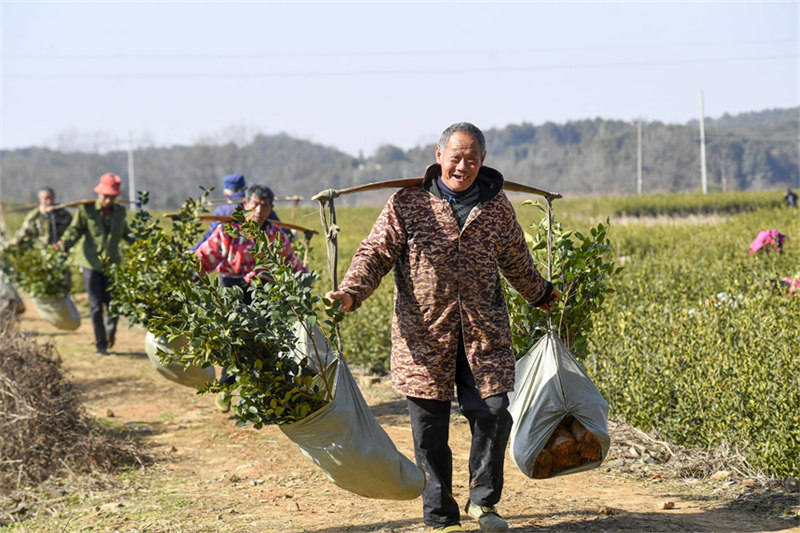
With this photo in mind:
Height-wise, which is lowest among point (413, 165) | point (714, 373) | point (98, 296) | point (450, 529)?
point (450, 529)

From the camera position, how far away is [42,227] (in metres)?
10.7

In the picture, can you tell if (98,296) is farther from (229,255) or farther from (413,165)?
(413,165)

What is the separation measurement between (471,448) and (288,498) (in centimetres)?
144

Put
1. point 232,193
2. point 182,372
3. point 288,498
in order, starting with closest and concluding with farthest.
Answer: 1. point 288,498
2. point 182,372
3. point 232,193

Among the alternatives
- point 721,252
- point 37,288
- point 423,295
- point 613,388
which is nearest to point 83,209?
point 37,288

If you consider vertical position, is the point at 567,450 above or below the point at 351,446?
below

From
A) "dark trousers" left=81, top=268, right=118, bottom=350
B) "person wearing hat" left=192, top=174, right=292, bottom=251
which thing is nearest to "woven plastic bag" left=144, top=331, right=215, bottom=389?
"person wearing hat" left=192, top=174, right=292, bottom=251

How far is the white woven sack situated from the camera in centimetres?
361

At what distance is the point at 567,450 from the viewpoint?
391cm

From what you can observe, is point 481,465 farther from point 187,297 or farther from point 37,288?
point 37,288

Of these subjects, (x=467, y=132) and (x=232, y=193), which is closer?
(x=467, y=132)

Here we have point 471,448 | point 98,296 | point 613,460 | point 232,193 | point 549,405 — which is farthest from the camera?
point 98,296

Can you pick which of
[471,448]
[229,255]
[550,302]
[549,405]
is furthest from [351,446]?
[229,255]

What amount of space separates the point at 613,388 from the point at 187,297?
3.37 meters
